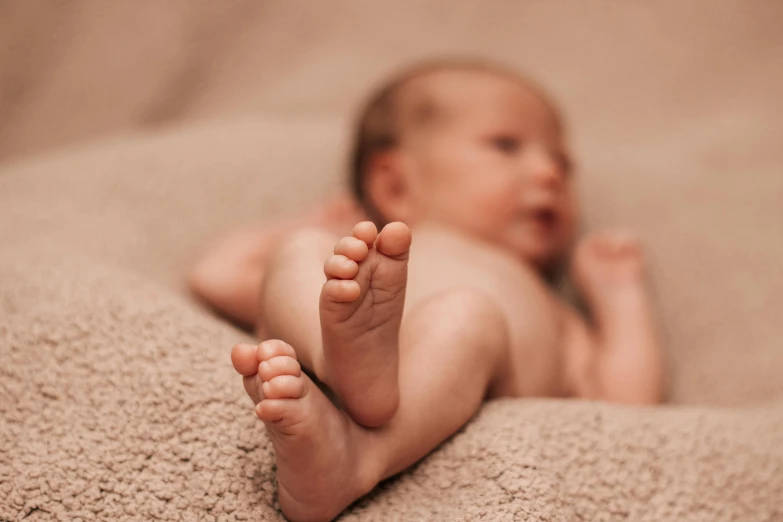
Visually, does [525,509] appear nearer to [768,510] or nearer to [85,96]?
[768,510]

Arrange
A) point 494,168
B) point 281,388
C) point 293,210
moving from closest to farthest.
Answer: point 281,388 < point 494,168 < point 293,210

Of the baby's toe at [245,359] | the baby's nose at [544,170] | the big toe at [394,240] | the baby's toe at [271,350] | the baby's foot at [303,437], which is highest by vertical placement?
the baby's nose at [544,170]

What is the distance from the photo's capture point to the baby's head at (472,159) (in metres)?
0.98

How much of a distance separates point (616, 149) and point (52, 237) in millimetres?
1085

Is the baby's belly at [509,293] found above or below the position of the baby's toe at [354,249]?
below

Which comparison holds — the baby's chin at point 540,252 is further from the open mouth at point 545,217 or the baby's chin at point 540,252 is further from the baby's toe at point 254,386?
the baby's toe at point 254,386

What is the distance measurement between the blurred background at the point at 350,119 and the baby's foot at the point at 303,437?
52 centimetres

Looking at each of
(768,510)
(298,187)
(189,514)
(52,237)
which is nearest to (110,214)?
(52,237)

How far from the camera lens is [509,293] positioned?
33.4 inches

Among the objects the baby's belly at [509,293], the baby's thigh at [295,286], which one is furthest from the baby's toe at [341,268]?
the baby's belly at [509,293]

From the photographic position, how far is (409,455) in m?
0.61

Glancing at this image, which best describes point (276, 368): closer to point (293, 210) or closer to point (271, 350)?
point (271, 350)

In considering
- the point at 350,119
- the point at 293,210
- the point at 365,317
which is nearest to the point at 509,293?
the point at 365,317

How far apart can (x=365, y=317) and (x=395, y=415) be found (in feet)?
0.37
